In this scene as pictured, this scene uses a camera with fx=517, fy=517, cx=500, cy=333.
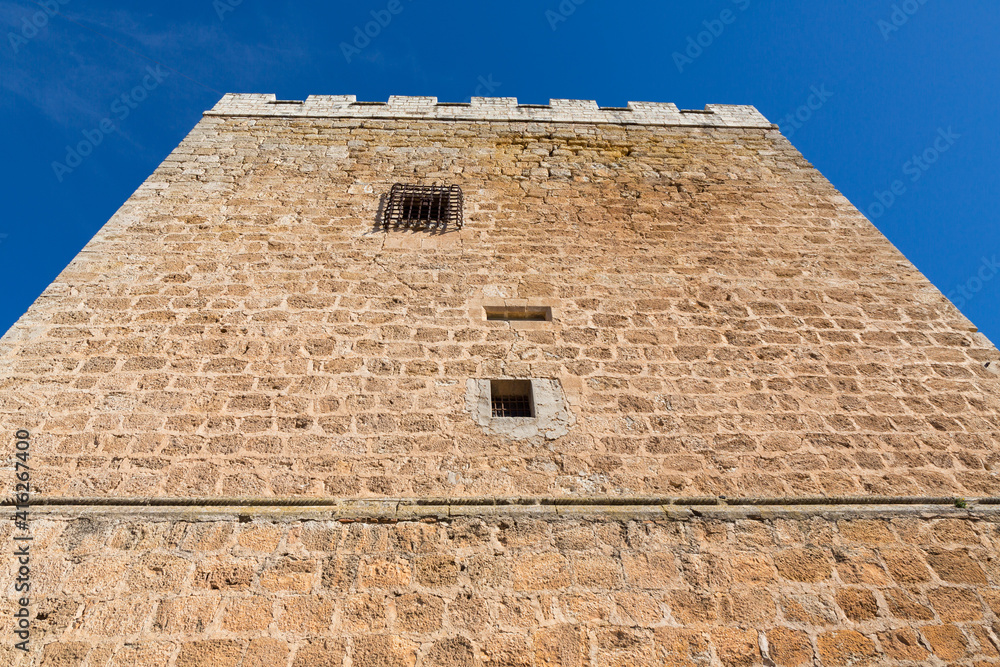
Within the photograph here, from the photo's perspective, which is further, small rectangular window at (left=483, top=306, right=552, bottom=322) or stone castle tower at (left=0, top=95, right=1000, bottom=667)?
small rectangular window at (left=483, top=306, right=552, bottom=322)

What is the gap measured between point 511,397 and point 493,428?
0.32 meters

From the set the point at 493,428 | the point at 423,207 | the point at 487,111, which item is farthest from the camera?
the point at 487,111

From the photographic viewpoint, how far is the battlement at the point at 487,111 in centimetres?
546

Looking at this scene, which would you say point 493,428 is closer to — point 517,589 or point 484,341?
point 484,341

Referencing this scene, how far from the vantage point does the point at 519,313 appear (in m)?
3.75

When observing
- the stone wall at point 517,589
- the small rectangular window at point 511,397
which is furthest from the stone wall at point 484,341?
the stone wall at point 517,589

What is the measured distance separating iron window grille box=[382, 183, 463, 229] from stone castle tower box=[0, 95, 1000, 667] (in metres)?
0.04

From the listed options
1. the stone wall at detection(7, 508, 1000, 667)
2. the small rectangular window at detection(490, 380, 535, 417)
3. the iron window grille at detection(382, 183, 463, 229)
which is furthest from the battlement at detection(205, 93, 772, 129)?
the stone wall at detection(7, 508, 1000, 667)

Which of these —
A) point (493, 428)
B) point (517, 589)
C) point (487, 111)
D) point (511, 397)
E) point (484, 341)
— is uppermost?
point (487, 111)

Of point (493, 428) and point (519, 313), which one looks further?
point (519, 313)

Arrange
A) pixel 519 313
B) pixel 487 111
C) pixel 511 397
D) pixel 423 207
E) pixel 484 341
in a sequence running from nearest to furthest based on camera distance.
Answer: pixel 511 397 < pixel 484 341 < pixel 519 313 < pixel 423 207 < pixel 487 111

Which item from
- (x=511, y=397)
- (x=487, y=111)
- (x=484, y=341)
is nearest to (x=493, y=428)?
(x=511, y=397)

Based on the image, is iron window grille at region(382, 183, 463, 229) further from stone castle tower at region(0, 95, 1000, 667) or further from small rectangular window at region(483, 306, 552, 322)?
small rectangular window at region(483, 306, 552, 322)

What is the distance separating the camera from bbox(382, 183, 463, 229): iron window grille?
4340mm
